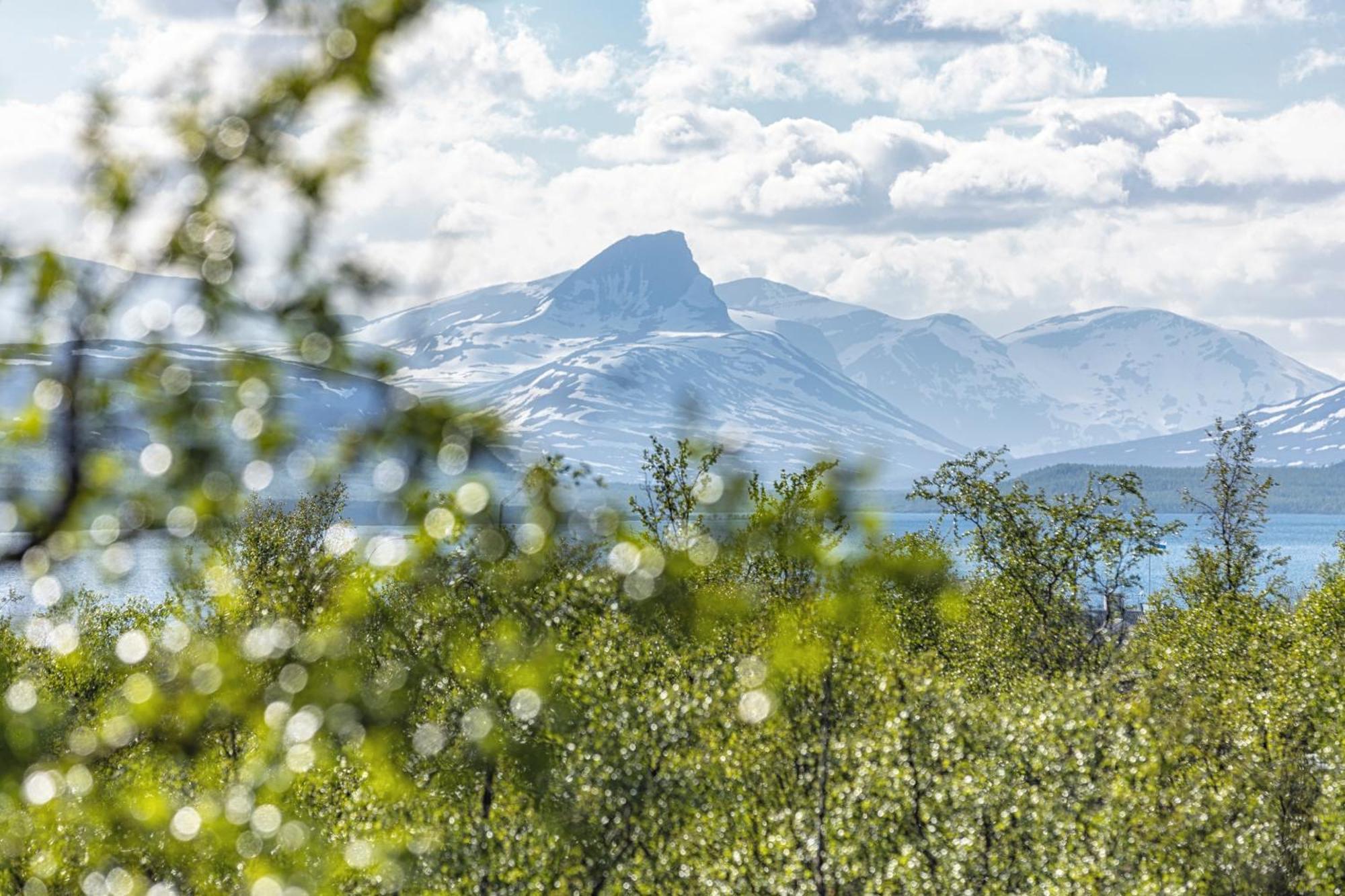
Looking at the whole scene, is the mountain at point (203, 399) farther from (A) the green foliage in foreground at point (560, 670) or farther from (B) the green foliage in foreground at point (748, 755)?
(B) the green foliage in foreground at point (748, 755)

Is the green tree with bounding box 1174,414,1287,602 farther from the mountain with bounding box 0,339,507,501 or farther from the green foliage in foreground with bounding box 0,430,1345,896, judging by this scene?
the mountain with bounding box 0,339,507,501

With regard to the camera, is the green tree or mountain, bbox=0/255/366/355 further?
the green tree

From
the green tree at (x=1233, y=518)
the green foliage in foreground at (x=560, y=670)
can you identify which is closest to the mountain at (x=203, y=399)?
the green foliage in foreground at (x=560, y=670)

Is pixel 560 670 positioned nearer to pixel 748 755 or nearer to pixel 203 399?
pixel 748 755

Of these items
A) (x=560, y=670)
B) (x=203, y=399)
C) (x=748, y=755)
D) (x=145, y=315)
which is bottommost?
(x=748, y=755)

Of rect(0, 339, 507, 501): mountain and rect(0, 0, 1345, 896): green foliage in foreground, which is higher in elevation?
rect(0, 339, 507, 501): mountain

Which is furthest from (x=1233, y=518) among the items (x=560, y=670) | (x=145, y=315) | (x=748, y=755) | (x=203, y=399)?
(x=145, y=315)

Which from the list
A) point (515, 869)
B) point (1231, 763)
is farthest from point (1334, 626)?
point (515, 869)

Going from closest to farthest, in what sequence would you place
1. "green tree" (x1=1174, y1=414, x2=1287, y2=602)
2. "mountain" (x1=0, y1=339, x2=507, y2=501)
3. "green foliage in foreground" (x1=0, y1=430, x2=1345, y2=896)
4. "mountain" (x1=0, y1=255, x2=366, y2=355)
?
"mountain" (x1=0, y1=255, x2=366, y2=355), "mountain" (x1=0, y1=339, x2=507, y2=501), "green foliage in foreground" (x1=0, y1=430, x2=1345, y2=896), "green tree" (x1=1174, y1=414, x2=1287, y2=602)

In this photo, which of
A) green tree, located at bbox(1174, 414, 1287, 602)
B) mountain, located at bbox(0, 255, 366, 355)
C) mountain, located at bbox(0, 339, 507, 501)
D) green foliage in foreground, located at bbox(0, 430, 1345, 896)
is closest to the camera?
mountain, located at bbox(0, 255, 366, 355)

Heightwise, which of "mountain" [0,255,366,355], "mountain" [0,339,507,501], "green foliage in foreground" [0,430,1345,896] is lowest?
"green foliage in foreground" [0,430,1345,896]

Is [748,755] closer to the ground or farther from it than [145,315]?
closer to the ground

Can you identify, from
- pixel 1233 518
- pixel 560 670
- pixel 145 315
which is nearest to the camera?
pixel 145 315

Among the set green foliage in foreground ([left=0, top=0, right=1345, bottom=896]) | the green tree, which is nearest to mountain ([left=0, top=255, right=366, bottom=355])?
green foliage in foreground ([left=0, top=0, right=1345, bottom=896])
